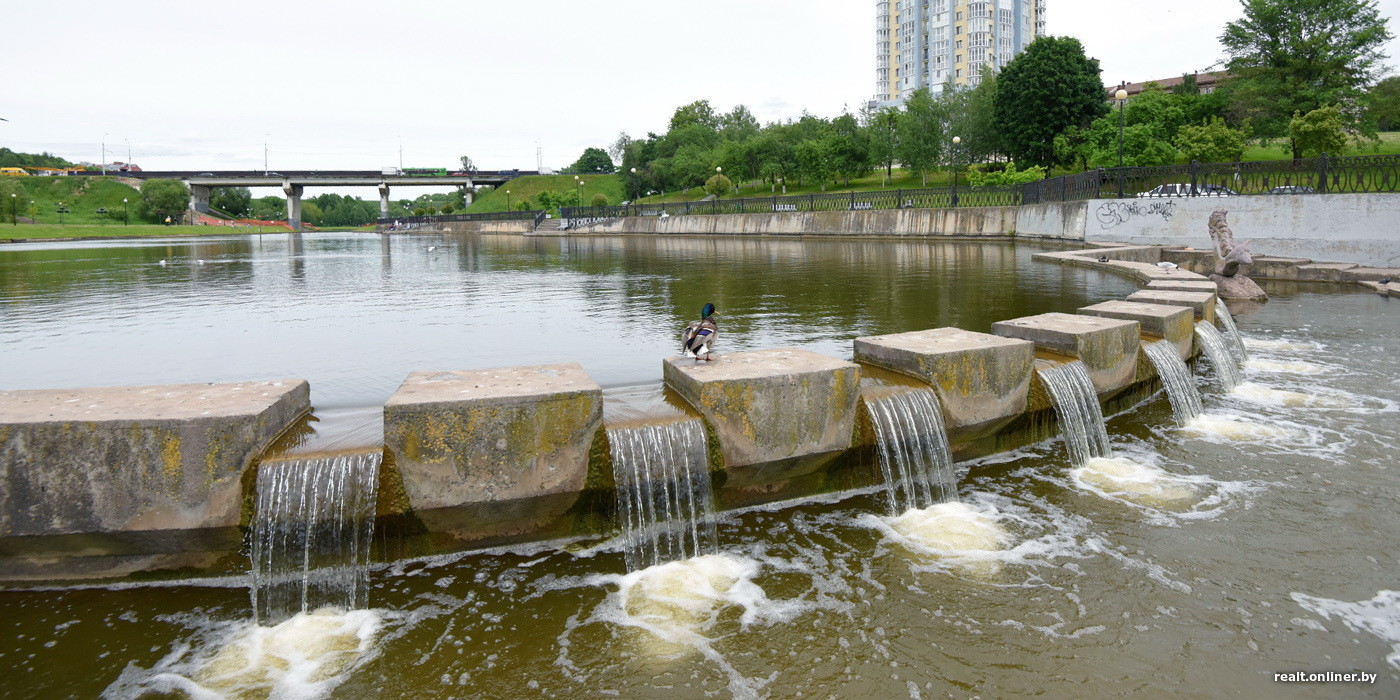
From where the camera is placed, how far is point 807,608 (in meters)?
4.18

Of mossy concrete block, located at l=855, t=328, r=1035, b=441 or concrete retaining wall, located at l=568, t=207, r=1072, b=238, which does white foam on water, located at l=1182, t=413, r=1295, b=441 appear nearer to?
mossy concrete block, located at l=855, t=328, r=1035, b=441

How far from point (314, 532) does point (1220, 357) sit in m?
9.76

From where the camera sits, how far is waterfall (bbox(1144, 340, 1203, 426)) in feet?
25.2

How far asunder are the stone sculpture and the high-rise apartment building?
4731 inches

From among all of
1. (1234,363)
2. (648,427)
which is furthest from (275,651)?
(1234,363)

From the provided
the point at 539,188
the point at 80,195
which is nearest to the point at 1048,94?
the point at 539,188

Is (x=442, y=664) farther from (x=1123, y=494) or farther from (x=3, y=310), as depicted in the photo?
(x=3, y=310)

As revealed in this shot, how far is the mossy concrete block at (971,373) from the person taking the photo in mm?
6141

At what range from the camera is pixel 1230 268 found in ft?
55.1

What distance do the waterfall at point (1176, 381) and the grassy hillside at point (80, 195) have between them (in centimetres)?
14661

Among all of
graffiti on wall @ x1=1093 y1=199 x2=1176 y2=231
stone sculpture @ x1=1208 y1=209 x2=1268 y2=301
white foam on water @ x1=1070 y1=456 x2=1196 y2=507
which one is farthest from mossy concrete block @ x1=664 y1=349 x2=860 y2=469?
graffiti on wall @ x1=1093 y1=199 x2=1176 y2=231

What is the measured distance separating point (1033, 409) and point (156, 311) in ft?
48.0

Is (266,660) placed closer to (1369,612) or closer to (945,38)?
(1369,612)

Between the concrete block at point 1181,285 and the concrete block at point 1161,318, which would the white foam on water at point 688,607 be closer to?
the concrete block at point 1161,318
